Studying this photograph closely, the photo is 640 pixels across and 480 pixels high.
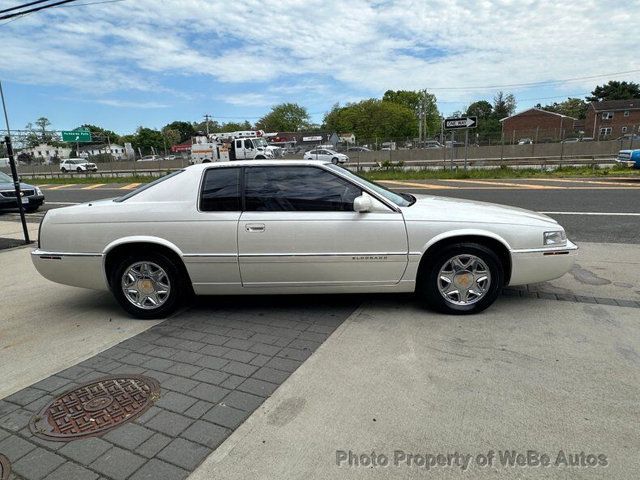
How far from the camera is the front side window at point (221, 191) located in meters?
4.06

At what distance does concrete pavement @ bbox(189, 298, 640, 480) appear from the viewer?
2.25 m

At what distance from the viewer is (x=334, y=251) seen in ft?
12.8

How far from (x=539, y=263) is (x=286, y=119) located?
336 ft

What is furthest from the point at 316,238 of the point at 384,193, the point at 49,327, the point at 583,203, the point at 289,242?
the point at 583,203

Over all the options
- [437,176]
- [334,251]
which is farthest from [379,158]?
[334,251]

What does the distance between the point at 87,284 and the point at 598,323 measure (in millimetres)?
4781

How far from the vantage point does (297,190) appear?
4.07 m

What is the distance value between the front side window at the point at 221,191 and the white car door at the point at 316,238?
4.7 inches

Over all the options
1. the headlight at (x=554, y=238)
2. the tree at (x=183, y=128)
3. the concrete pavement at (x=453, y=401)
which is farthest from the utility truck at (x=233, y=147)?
the tree at (x=183, y=128)

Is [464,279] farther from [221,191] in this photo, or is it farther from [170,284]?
[170,284]

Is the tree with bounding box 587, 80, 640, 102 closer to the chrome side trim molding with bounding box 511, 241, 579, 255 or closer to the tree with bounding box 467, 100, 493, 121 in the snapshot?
the tree with bounding box 467, 100, 493, 121

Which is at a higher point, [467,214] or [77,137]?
[77,137]

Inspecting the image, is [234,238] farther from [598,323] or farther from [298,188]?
[598,323]

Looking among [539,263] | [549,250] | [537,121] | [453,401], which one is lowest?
[453,401]
